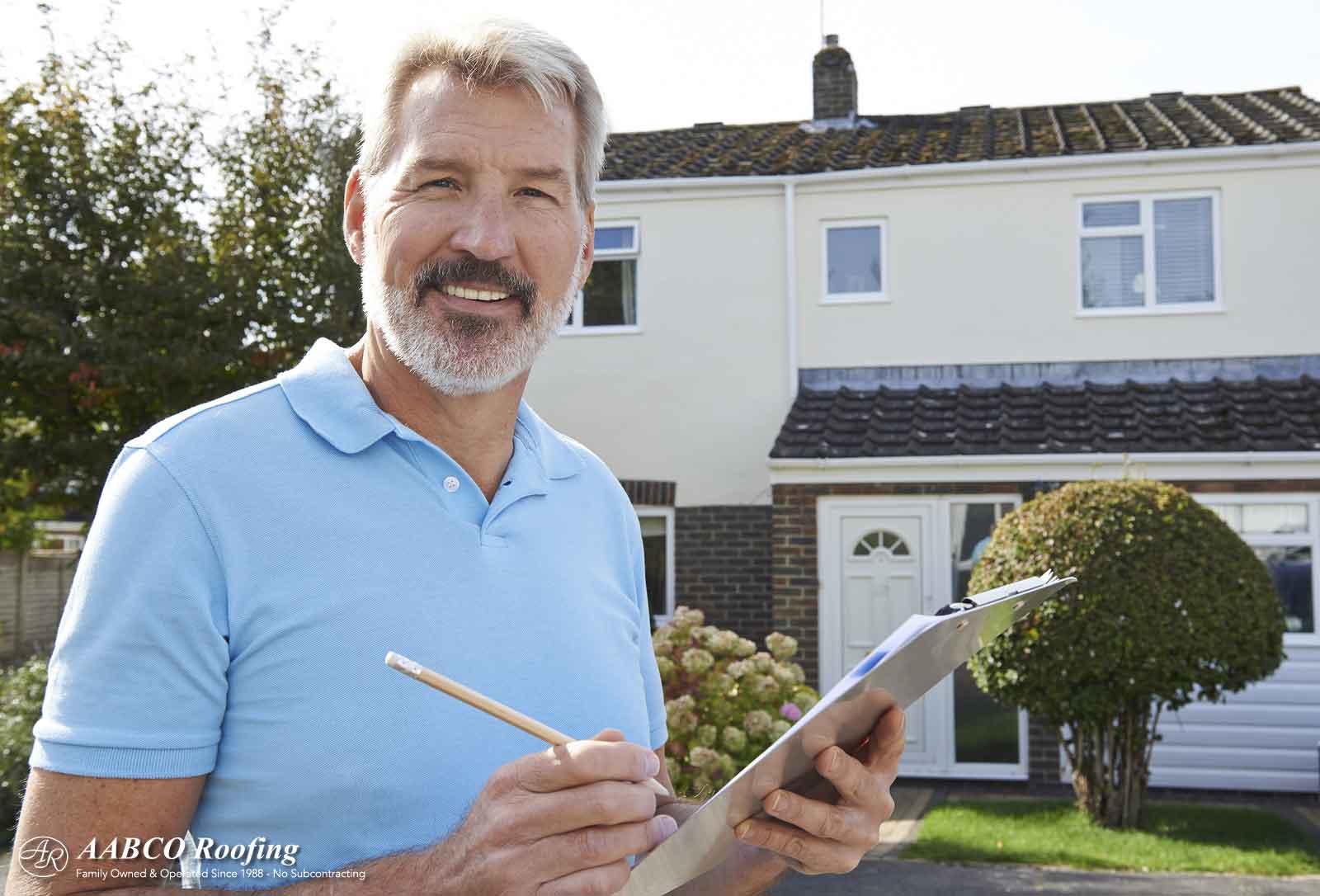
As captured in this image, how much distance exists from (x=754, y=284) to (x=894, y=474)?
3.07 meters

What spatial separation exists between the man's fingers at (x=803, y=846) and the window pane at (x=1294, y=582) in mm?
11151

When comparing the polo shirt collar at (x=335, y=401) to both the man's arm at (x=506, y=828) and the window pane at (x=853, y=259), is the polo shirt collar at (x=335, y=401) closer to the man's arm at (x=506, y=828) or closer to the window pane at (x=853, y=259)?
the man's arm at (x=506, y=828)

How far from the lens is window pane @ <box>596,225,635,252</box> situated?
1405 centimetres

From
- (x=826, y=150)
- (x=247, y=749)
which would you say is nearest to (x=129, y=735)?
(x=247, y=749)

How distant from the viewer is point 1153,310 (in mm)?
12758

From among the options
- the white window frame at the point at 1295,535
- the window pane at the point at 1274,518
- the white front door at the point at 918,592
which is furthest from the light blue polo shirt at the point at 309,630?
the window pane at the point at 1274,518

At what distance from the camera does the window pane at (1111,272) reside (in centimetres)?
1293

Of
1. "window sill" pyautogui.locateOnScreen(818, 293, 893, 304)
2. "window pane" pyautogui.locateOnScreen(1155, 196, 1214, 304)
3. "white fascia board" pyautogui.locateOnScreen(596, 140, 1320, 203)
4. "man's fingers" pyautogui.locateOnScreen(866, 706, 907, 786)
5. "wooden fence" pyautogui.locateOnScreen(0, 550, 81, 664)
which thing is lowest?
"wooden fence" pyautogui.locateOnScreen(0, 550, 81, 664)

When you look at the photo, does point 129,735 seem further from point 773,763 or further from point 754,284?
point 754,284

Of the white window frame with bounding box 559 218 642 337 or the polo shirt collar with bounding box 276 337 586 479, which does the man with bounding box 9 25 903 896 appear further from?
the white window frame with bounding box 559 218 642 337

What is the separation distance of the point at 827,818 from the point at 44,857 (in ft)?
3.04

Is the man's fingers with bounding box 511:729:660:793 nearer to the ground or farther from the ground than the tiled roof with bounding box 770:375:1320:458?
nearer to the ground

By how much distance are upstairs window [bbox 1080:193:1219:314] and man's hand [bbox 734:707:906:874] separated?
12157 mm

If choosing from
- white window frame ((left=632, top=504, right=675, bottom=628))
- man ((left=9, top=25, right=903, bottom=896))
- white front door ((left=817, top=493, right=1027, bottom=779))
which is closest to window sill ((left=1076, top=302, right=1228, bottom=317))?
white front door ((left=817, top=493, right=1027, bottom=779))
